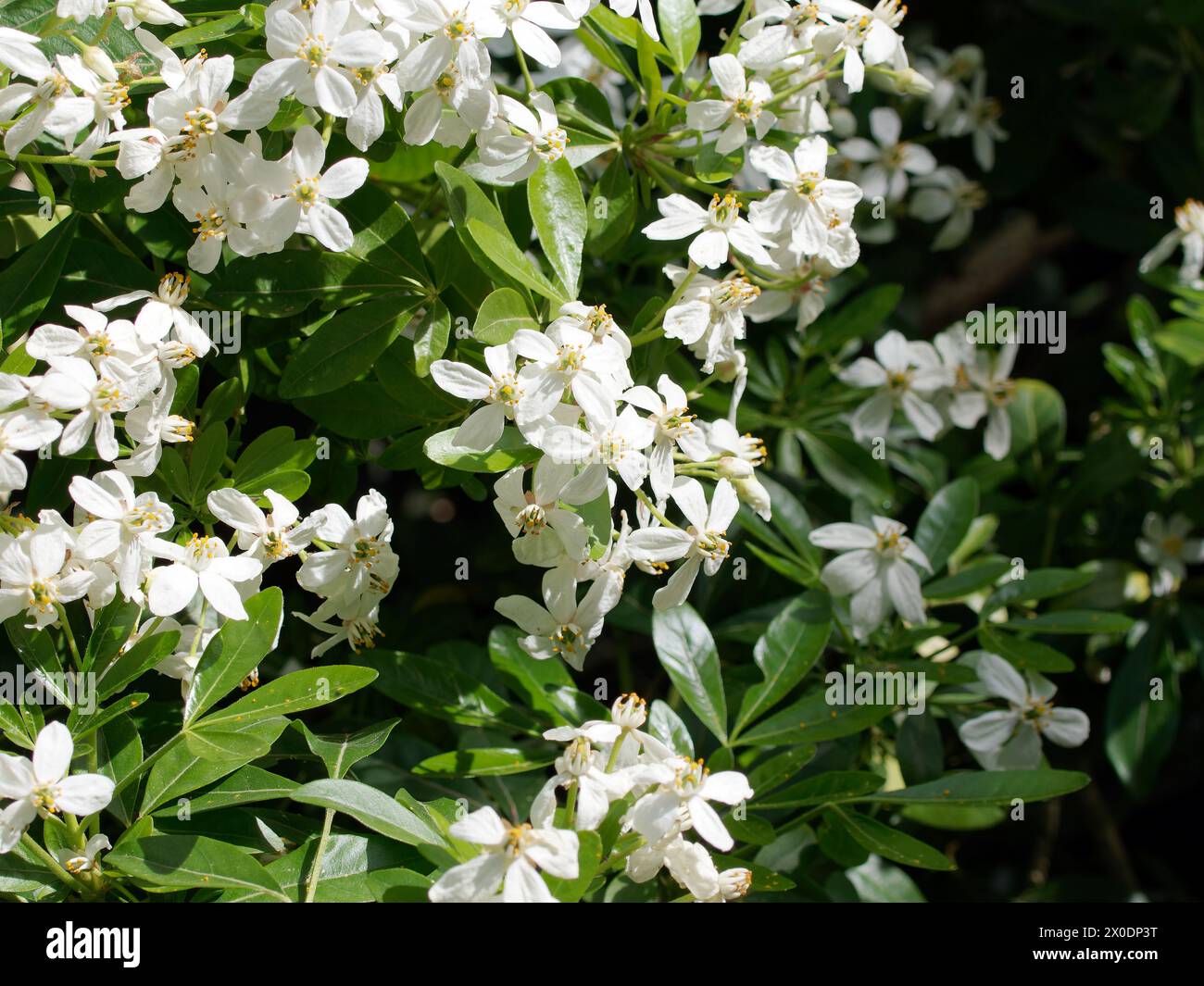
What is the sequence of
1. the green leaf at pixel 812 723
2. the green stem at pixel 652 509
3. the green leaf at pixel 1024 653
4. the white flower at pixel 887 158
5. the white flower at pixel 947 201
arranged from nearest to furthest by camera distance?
the green stem at pixel 652 509, the green leaf at pixel 812 723, the green leaf at pixel 1024 653, the white flower at pixel 887 158, the white flower at pixel 947 201

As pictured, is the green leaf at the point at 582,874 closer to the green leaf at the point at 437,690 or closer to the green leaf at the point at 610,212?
the green leaf at the point at 437,690

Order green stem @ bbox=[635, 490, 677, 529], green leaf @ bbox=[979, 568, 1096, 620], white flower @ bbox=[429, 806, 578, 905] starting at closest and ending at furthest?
white flower @ bbox=[429, 806, 578, 905] → green stem @ bbox=[635, 490, 677, 529] → green leaf @ bbox=[979, 568, 1096, 620]

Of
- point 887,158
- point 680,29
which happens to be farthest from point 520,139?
point 887,158

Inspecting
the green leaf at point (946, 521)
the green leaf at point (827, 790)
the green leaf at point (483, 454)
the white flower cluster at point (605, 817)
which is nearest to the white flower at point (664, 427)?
the green leaf at point (483, 454)

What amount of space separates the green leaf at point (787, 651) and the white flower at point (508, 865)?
47 centimetres

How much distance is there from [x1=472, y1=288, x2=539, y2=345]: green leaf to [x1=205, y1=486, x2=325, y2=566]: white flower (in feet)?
0.85

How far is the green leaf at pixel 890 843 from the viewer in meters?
1.27

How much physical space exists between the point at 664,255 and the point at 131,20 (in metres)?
0.69

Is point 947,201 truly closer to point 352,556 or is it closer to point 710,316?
point 710,316

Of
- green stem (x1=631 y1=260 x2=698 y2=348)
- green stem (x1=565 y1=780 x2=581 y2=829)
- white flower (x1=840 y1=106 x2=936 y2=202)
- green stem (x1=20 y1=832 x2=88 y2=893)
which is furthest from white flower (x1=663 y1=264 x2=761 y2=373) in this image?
white flower (x1=840 y1=106 x2=936 y2=202)

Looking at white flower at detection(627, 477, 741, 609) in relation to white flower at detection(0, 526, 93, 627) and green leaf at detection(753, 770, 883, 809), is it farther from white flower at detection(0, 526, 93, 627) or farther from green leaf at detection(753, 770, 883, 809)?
white flower at detection(0, 526, 93, 627)

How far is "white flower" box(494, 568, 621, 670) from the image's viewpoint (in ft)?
3.91

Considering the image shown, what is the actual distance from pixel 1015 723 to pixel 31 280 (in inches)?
53.2

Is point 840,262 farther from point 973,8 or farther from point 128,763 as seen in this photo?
point 973,8
